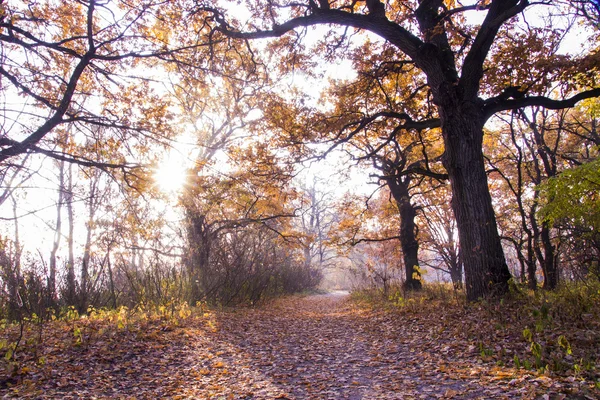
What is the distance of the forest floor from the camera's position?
137 inches

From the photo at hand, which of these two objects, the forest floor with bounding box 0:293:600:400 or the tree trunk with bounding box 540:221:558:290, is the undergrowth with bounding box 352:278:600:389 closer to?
the forest floor with bounding box 0:293:600:400

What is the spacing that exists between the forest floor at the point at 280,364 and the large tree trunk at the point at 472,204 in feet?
2.75

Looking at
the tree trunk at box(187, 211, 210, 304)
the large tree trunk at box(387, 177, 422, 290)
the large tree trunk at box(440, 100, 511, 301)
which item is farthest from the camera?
the large tree trunk at box(387, 177, 422, 290)

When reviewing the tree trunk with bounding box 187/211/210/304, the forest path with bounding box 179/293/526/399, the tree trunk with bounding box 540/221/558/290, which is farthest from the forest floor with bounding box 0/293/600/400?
the tree trunk with bounding box 540/221/558/290

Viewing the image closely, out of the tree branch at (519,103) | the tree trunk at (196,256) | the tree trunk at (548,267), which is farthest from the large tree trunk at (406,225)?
the tree trunk at (196,256)

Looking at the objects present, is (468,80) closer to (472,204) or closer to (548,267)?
(472,204)

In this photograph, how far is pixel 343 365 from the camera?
473cm

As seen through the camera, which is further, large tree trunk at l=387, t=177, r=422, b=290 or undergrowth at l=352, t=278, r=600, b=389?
large tree trunk at l=387, t=177, r=422, b=290

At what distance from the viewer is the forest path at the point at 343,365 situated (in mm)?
3576

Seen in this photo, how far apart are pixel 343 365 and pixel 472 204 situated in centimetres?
397

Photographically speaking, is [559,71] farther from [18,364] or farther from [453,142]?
[18,364]

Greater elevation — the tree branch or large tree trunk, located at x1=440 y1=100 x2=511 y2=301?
the tree branch

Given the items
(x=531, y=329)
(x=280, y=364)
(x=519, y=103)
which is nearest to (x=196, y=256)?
(x=280, y=364)

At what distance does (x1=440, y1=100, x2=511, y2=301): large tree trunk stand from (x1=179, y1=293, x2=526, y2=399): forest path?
4.70ft
